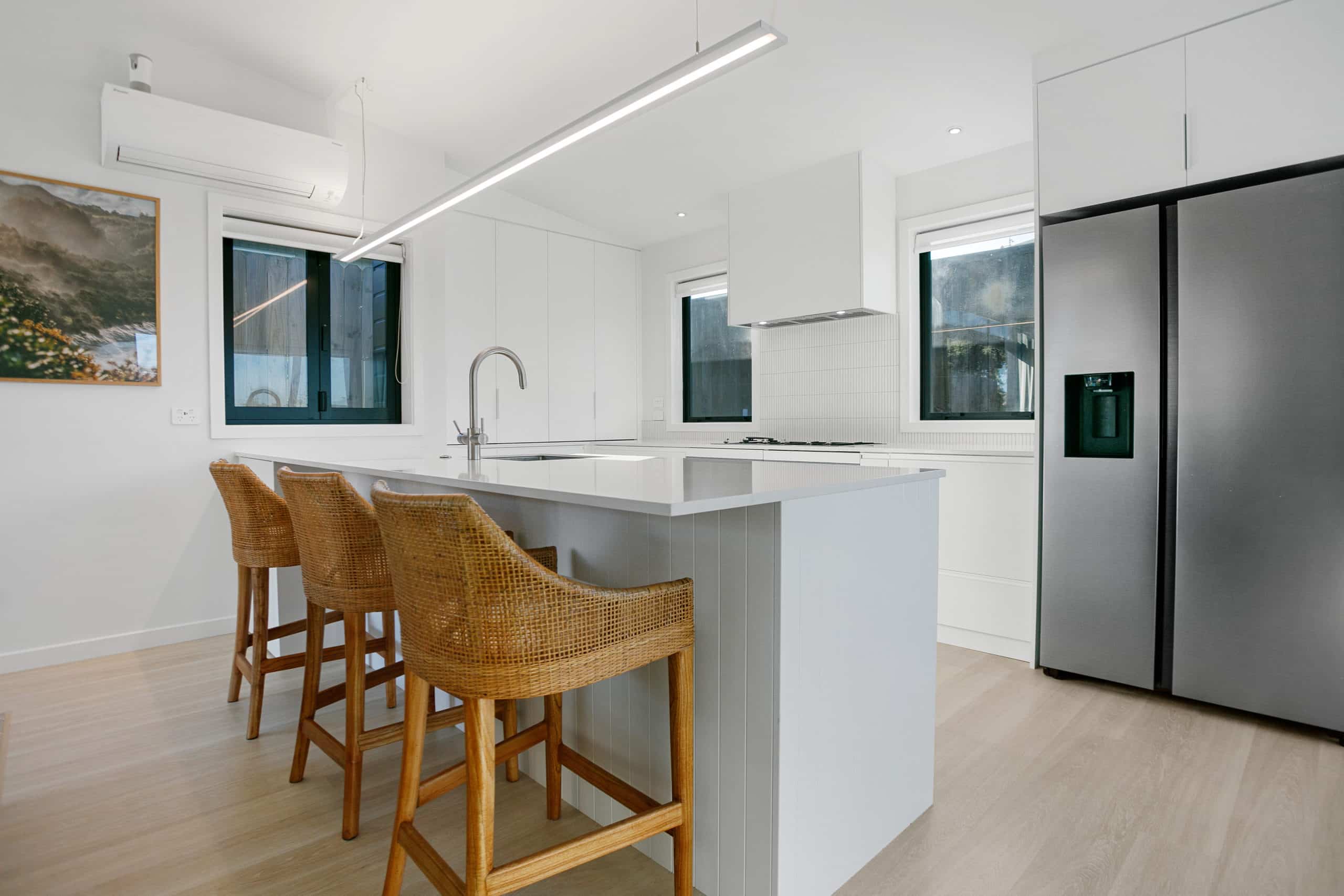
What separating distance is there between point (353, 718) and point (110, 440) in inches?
97.9

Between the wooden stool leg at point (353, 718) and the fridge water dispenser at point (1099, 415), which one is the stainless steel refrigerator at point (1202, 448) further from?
the wooden stool leg at point (353, 718)

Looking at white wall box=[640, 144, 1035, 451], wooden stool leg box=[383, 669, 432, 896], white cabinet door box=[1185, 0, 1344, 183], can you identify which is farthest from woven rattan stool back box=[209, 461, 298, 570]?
white cabinet door box=[1185, 0, 1344, 183]

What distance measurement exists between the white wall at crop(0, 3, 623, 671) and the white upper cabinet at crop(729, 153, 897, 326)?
2547 mm

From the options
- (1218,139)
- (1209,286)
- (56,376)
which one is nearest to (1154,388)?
(1209,286)

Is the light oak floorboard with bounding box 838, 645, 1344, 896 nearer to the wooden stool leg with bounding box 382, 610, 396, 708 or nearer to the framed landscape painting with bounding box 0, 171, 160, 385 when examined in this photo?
the wooden stool leg with bounding box 382, 610, 396, 708

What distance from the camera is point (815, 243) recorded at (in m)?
3.99

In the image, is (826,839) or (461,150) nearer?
(826,839)

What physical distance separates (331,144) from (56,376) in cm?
169

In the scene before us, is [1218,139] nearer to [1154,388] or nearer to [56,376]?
[1154,388]

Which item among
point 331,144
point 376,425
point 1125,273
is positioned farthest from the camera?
point 376,425

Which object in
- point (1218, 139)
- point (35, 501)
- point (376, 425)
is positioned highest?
point (1218, 139)

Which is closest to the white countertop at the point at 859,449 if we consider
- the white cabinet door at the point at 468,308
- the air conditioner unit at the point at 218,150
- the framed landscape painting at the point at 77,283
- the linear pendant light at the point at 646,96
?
the white cabinet door at the point at 468,308

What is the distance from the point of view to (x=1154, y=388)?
258 cm

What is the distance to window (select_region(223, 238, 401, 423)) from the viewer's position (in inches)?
149
